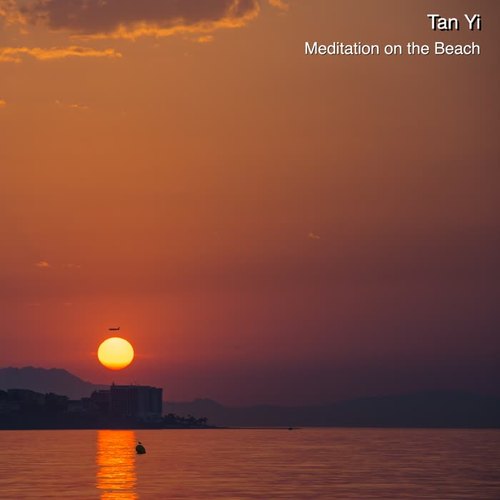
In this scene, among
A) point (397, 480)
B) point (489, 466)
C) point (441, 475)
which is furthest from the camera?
point (489, 466)

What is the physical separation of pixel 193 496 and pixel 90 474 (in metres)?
45.2

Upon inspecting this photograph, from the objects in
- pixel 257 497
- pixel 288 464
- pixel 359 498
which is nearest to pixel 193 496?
pixel 257 497

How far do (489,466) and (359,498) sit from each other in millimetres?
76511

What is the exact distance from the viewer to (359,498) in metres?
120

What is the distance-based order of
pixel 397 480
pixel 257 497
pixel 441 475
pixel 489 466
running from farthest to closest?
pixel 489 466, pixel 441 475, pixel 397 480, pixel 257 497

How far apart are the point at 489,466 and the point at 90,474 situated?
6749cm

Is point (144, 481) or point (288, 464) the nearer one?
point (144, 481)

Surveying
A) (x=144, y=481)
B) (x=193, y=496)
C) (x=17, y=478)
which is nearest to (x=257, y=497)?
(x=193, y=496)

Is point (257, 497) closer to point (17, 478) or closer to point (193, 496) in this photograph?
point (193, 496)

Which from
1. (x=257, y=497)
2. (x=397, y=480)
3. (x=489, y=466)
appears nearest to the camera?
(x=257, y=497)

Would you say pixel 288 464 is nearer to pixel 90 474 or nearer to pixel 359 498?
pixel 90 474

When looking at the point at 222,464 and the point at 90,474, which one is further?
the point at 222,464

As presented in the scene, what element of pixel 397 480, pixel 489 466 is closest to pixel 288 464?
pixel 489 466

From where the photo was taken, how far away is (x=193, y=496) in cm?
12094
